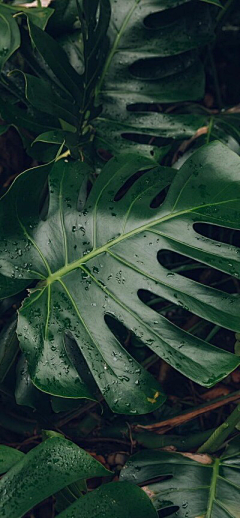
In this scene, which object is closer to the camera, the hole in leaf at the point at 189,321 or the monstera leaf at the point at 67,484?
the monstera leaf at the point at 67,484

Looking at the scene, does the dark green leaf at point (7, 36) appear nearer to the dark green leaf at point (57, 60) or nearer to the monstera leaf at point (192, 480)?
the dark green leaf at point (57, 60)

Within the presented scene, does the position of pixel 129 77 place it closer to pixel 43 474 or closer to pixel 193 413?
pixel 193 413

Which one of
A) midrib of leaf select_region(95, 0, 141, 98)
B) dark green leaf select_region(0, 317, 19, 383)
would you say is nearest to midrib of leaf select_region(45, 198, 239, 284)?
dark green leaf select_region(0, 317, 19, 383)

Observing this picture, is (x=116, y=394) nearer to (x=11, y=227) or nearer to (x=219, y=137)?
(x=11, y=227)

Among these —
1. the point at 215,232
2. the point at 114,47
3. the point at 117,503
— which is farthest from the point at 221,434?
the point at 114,47

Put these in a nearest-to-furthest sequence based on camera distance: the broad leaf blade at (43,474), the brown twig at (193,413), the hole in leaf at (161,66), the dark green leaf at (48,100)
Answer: the broad leaf blade at (43,474), the dark green leaf at (48,100), the brown twig at (193,413), the hole in leaf at (161,66)

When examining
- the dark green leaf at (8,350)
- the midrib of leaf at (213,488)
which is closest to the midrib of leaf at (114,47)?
the dark green leaf at (8,350)

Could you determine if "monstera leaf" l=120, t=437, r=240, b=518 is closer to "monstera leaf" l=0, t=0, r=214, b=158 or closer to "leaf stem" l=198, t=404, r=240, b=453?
"leaf stem" l=198, t=404, r=240, b=453
